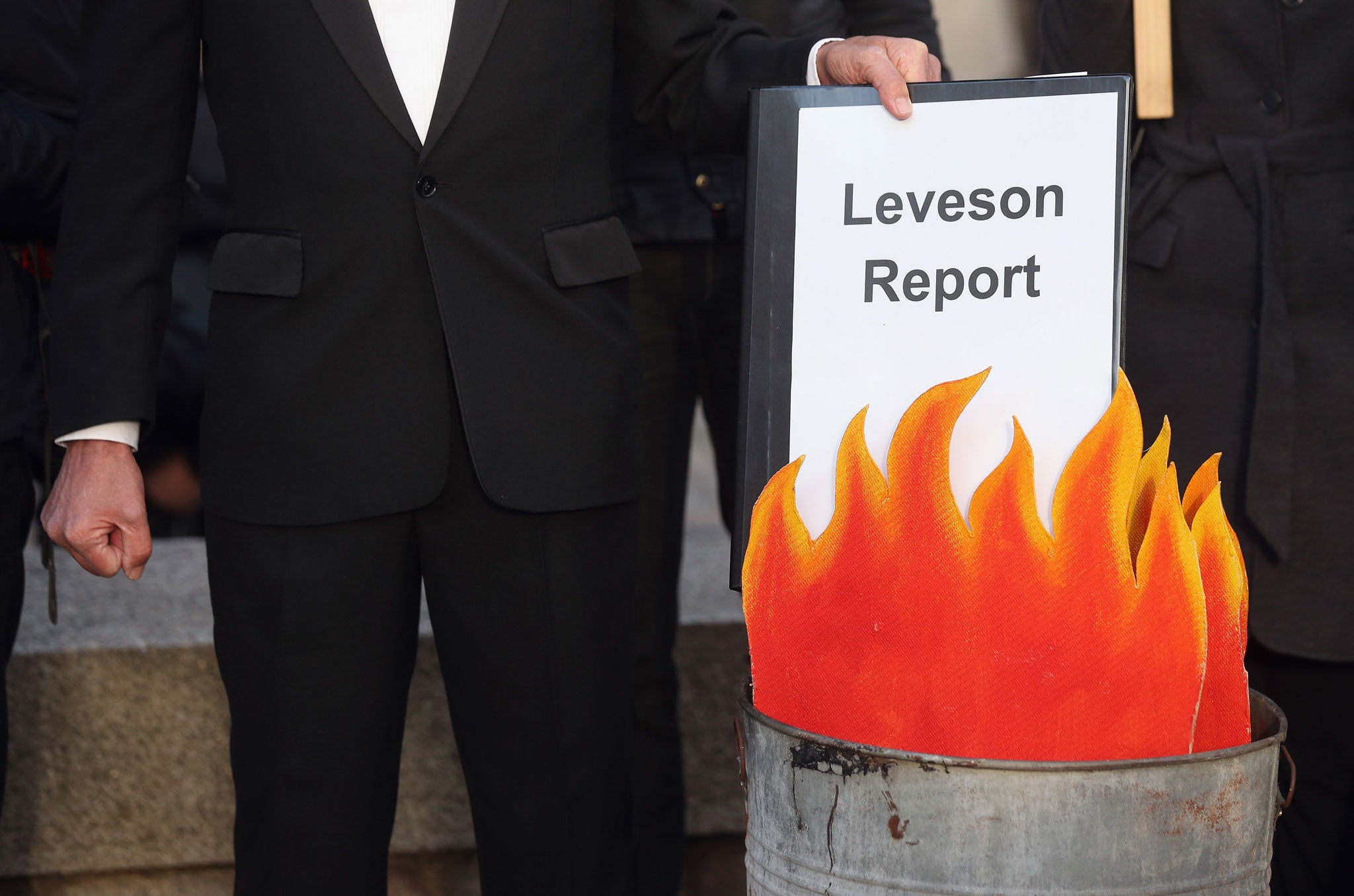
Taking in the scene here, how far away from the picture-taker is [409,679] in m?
1.75

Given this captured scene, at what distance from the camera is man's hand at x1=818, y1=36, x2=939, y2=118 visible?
4.85 ft

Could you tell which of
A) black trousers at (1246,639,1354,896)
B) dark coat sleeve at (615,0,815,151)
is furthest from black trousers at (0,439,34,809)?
black trousers at (1246,639,1354,896)

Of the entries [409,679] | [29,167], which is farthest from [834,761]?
[29,167]

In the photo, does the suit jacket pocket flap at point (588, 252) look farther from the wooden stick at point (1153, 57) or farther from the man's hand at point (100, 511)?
the wooden stick at point (1153, 57)

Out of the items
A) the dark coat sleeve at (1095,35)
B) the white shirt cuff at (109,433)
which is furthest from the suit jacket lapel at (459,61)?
the dark coat sleeve at (1095,35)

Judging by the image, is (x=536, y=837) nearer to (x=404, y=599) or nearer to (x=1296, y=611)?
(x=404, y=599)

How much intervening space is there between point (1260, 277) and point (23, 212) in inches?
62.0

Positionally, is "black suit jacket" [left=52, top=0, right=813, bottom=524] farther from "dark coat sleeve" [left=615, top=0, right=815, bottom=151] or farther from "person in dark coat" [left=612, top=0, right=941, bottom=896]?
"person in dark coat" [left=612, top=0, right=941, bottom=896]

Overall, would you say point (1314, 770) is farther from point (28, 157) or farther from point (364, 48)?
point (28, 157)

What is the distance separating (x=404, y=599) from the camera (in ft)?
5.54

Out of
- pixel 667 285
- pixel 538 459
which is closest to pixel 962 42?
pixel 667 285

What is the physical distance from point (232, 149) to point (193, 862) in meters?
1.46

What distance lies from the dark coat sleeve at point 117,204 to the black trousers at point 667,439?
0.87 meters

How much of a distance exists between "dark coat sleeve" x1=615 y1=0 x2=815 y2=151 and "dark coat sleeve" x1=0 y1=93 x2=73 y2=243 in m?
0.72
